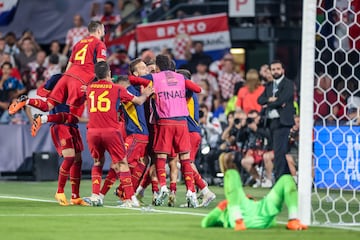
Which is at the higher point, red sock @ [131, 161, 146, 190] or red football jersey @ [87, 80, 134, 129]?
red football jersey @ [87, 80, 134, 129]

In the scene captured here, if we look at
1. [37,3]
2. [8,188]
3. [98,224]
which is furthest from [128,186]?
[37,3]

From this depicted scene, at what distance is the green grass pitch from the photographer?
38.7 feet

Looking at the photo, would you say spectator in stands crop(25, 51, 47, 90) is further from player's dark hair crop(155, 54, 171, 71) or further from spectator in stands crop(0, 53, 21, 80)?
player's dark hair crop(155, 54, 171, 71)

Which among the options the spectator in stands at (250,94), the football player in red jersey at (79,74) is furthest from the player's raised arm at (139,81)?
the spectator in stands at (250,94)

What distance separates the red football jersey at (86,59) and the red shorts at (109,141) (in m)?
1.23

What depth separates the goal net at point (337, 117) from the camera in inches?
619

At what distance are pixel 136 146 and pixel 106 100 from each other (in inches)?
47.7

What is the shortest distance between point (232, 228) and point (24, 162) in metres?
13.8

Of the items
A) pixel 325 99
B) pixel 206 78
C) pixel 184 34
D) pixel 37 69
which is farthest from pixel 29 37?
pixel 325 99

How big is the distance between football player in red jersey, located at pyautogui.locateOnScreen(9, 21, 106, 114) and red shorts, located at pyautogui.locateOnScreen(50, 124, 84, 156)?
0.26 meters

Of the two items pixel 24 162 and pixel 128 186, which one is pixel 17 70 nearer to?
pixel 24 162

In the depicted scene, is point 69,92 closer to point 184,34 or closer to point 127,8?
point 184,34

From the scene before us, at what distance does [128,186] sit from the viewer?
16062 millimetres

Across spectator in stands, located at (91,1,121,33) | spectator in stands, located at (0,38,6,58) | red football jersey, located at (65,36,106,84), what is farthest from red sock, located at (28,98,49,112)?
spectator in stands, located at (91,1,121,33)
